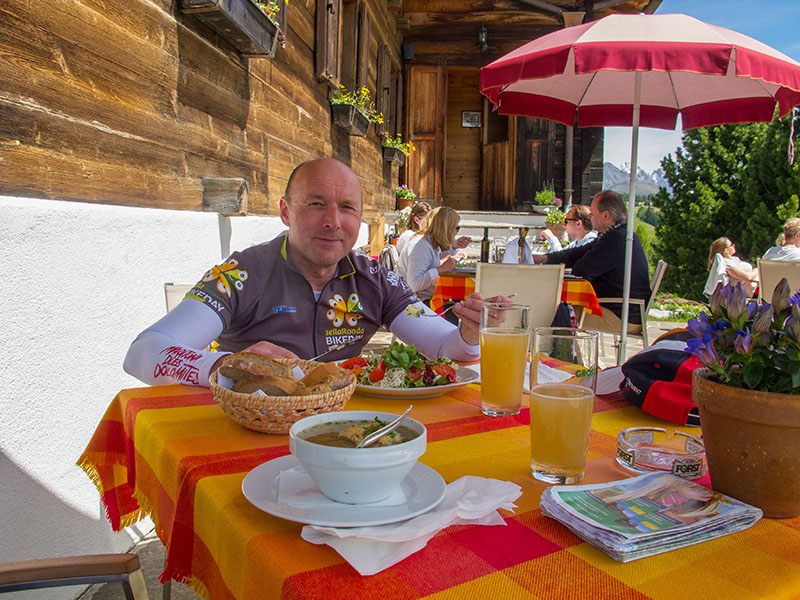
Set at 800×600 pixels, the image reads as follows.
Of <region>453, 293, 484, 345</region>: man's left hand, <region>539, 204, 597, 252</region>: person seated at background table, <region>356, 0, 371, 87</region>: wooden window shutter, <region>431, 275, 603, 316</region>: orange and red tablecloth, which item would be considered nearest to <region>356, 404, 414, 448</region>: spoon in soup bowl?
<region>453, 293, 484, 345</region>: man's left hand

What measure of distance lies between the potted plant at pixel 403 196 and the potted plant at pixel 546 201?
2.28 meters

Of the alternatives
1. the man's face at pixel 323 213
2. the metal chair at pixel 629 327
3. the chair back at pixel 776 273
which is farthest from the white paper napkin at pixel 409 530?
the metal chair at pixel 629 327

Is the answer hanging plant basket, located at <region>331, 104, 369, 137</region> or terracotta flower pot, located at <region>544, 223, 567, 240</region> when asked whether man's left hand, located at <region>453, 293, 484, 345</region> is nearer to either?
hanging plant basket, located at <region>331, 104, 369, 137</region>

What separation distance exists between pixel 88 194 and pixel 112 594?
1354 mm

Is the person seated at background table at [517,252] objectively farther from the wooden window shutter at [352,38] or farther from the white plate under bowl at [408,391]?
the white plate under bowl at [408,391]

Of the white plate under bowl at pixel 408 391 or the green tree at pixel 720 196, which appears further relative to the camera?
the green tree at pixel 720 196

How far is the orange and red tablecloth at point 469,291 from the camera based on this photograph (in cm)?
462

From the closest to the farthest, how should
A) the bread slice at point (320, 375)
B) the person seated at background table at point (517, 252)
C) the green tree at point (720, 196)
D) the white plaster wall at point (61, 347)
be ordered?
the bread slice at point (320, 375)
the white plaster wall at point (61, 347)
the person seated at background table at point (517, 252)
the green tree at point (720, 196)

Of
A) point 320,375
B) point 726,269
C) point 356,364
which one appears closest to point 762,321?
point 320,375

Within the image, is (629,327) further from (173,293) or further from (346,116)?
(173,293)

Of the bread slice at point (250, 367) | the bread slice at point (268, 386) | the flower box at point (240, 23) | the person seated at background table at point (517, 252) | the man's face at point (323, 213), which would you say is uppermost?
the flower box at point (240, 23)

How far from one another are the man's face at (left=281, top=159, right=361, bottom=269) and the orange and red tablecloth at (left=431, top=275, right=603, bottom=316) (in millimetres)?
2681

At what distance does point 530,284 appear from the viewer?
415 centimetres

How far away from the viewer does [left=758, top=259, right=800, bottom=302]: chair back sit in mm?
4117
